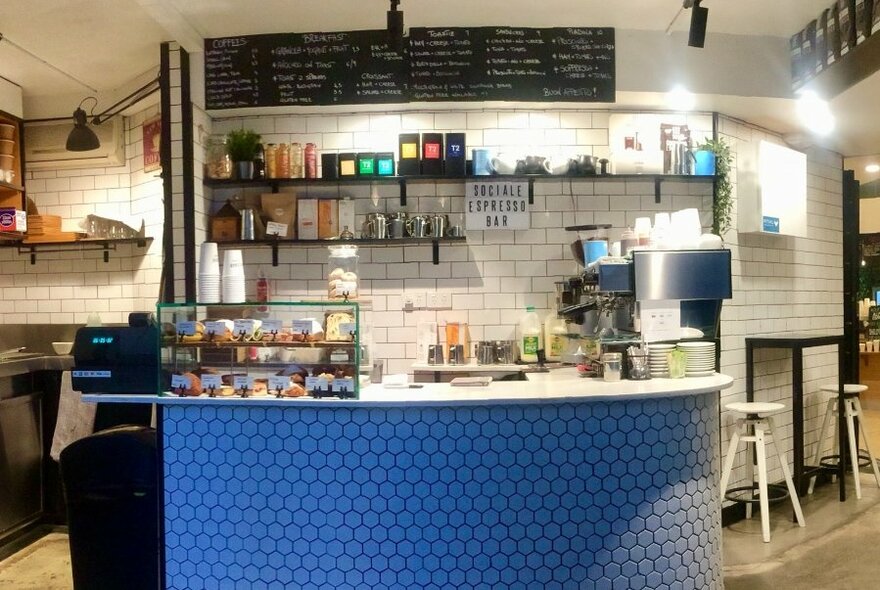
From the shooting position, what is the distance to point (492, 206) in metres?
4.51

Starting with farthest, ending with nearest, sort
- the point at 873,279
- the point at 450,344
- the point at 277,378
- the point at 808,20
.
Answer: the point at 873,279
the point at 450,344
the point at 808,20
the point at 277,378

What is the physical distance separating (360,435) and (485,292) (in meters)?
2.13

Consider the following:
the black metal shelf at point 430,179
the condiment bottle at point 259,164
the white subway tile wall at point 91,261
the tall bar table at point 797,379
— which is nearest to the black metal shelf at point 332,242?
the black metal shelf at point 430,179

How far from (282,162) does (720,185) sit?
2906 millimetres

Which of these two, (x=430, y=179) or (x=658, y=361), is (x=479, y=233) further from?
(x=658, y=361)

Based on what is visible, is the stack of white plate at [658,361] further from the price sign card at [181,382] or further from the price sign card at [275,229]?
the price sign card at [275,229]

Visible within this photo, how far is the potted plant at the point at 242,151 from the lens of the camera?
14.0ft

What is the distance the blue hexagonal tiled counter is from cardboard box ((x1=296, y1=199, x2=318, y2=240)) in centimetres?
193

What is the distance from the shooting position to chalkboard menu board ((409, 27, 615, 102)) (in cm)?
411

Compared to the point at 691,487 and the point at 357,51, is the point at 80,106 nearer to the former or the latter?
the point at 357,51

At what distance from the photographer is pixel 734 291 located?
4707mm

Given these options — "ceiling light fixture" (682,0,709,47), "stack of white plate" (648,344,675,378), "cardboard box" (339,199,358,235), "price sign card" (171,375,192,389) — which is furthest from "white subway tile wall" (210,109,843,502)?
"price sign card" (171,375,192,389)

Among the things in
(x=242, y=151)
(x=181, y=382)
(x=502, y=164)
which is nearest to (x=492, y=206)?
(x=502, y=164)

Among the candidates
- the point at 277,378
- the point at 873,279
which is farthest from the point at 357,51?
the point at 873,279
